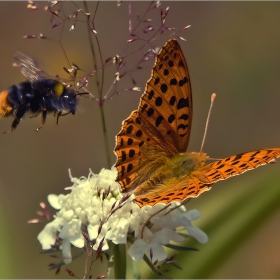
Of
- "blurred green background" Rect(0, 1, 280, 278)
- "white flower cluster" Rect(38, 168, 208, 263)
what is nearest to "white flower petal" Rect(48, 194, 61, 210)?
"white flower cluster" Rect(38, 168, 208, 263)

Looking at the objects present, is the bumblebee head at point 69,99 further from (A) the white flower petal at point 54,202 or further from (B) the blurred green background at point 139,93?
(B) the blurred green background at point 139,93

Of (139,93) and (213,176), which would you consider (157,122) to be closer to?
(213,176)

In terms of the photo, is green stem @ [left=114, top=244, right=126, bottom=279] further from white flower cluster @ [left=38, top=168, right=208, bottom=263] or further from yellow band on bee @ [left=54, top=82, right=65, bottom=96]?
yellow band on bee @ [left=54, top=82, right=65, bottom=96]

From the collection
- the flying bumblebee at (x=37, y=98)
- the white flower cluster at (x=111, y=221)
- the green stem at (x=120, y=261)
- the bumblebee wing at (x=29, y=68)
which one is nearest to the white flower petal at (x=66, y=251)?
the white flower cluster at (x=111, y=221)

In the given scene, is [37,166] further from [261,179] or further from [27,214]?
[261,179]

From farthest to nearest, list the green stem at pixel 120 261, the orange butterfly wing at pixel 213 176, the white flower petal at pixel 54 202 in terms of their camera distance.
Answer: the white flower petal at pixel 54 202
the green stem at pixel 120 261
the orange butterfly wing at pixel 213 176

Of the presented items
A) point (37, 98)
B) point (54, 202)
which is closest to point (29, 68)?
point (37, 98)

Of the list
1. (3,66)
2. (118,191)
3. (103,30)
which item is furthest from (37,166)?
(118,191)
